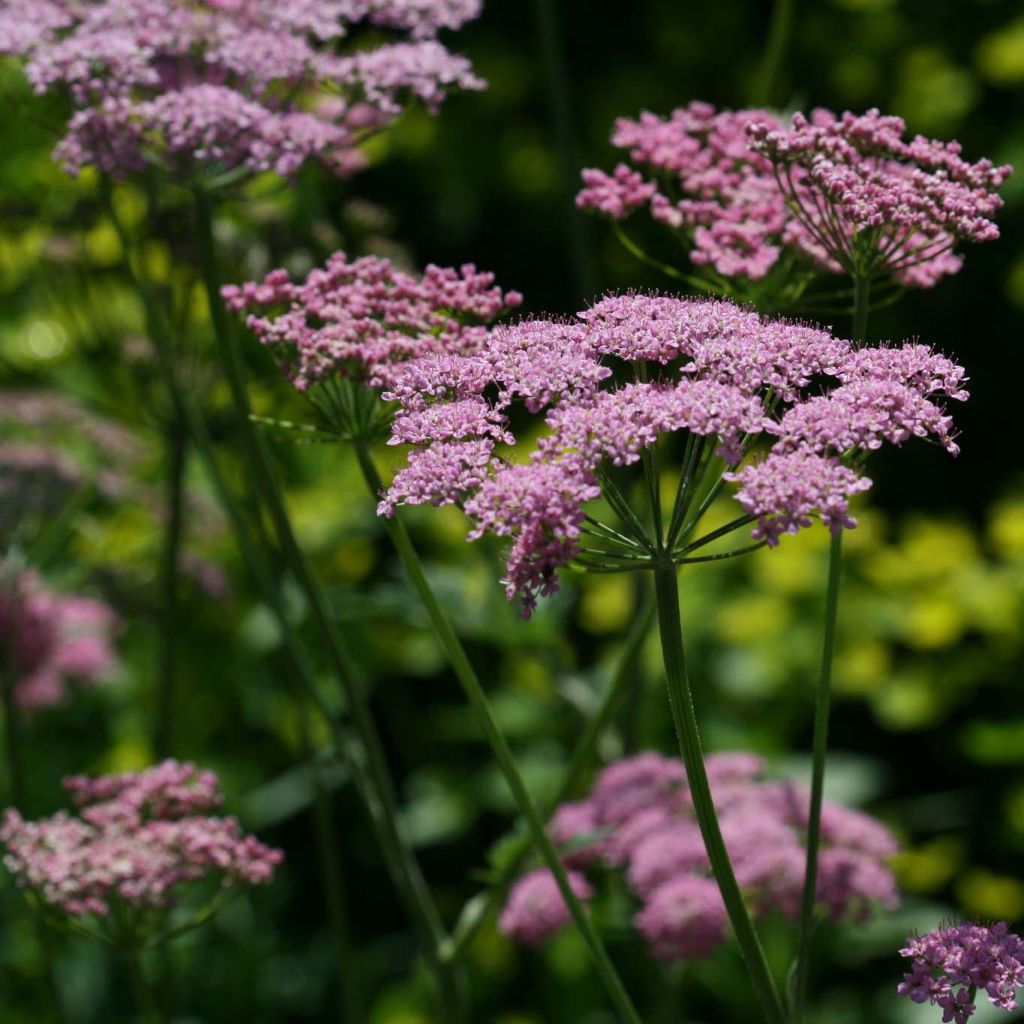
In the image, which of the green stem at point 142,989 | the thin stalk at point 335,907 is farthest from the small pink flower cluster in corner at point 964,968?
the thin stalk at point 335,907

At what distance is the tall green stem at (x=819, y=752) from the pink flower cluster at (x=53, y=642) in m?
3.22

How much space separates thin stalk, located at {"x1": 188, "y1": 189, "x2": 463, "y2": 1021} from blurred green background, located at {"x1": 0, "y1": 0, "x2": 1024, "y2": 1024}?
1.13 metres

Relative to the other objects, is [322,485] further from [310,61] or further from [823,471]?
[823,471]

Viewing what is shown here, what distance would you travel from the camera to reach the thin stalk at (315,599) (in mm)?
3021

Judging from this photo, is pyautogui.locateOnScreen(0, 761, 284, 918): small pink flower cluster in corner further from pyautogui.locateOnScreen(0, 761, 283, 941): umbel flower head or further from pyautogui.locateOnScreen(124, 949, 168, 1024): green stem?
pyautogui.locateOnScreen(124, 949, 168, 1024): green stem

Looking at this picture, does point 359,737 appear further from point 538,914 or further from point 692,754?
point 692,754

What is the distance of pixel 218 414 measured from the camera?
5.29 metres

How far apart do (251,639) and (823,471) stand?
14.6ft

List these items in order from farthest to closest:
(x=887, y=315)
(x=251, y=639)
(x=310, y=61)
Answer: (x=887, y=315), (x=251, y=639), (x=310, y=61)

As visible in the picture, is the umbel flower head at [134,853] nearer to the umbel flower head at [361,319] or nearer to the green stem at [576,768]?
the green stem at [576,768]

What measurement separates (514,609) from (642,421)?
2960mm

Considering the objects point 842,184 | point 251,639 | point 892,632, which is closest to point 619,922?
point 842,184

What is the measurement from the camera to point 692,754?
2.25 m

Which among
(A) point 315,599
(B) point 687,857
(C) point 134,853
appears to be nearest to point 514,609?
(B) point 687,857
